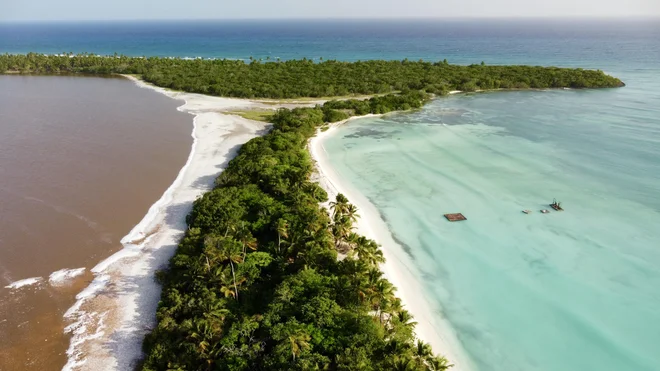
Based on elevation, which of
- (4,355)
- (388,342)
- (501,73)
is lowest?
(4,355)

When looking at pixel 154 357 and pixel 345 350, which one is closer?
pixel 345 350

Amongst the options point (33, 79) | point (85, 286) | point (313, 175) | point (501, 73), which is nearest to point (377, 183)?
point (313, 175)

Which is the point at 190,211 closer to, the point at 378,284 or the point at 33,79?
the point at 378,284

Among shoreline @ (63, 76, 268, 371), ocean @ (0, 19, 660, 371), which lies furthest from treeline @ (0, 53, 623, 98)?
shoreline @ (63, 76, 268, 371)

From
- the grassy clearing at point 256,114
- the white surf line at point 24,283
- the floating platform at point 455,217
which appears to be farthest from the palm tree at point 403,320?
the grassy clearing at point 256,114

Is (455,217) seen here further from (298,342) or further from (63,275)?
(63,275)

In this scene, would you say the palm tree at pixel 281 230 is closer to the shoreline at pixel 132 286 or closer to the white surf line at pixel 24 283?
the shoreline at pixel 132 286

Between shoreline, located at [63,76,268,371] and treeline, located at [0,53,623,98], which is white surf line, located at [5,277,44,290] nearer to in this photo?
shoreline, located at [63,76,268,371]
